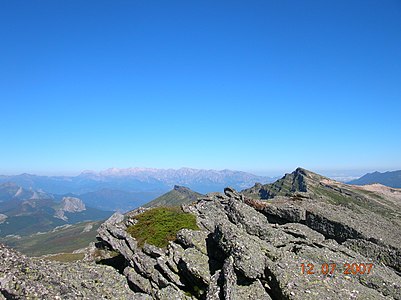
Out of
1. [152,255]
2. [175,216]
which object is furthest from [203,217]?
[152,255]

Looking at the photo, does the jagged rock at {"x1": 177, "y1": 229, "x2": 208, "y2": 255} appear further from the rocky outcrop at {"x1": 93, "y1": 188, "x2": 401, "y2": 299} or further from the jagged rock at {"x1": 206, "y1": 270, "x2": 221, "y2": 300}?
the jagged rock at {"x1": 206, "y1": 270, "x2": 221, "y2": 300}

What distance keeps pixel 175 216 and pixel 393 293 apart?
18.9 m

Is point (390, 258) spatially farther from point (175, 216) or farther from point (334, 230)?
point (175, 216)

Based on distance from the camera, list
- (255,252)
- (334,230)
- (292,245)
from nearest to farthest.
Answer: (255,252) < (292,245) < (334,230)

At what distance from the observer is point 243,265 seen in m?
17.7

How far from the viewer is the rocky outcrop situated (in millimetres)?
16812

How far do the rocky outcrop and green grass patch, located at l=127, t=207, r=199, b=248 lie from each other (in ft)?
3.77

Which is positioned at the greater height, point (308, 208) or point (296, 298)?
→ point (308, 208)

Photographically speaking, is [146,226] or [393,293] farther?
[146,226]

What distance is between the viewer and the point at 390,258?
73.0ft

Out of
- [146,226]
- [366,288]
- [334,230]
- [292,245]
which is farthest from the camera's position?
[146,226]

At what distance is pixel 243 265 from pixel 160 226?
39.9 ft
